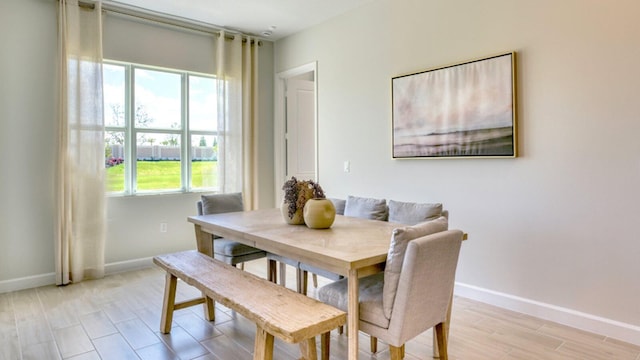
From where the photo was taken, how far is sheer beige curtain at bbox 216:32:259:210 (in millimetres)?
4770

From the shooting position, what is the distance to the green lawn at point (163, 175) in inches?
167

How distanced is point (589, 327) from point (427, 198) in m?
1.50

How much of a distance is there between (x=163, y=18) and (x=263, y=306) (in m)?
3.78

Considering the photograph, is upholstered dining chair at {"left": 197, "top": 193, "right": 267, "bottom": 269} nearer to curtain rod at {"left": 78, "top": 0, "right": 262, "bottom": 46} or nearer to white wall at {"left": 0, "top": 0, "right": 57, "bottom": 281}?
white wall at {"left": 0, "top": 0, "right": 57, "bottom": 281}

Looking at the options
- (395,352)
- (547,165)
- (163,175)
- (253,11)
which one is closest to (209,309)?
(395,352)

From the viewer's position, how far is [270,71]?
534 centimetres

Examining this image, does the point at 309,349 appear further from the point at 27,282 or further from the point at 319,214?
the point at 27,282

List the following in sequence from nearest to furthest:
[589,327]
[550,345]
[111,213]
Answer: [550,345]
[589,327]
[111,213]

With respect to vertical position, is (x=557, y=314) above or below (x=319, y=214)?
below

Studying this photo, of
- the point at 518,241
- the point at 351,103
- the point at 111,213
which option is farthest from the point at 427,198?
the point at 111,213

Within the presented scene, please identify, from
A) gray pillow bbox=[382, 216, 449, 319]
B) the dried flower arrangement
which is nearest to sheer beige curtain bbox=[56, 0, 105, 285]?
the dried flower arrangement

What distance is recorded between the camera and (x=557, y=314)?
278cm

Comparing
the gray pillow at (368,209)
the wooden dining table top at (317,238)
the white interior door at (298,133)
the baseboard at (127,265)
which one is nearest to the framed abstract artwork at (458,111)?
the gray pillow at (368,209)

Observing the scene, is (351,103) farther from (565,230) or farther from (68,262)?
(68,262)
